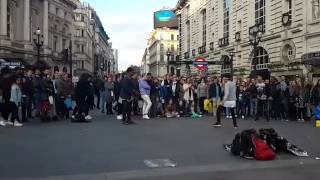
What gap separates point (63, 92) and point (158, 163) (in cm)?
1063

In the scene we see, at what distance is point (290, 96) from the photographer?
70.2ft

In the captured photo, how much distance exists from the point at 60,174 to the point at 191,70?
6425 centimetres

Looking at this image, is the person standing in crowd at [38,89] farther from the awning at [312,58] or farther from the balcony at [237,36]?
the balcony at [237,36]

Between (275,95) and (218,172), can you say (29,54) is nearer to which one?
(275,95)

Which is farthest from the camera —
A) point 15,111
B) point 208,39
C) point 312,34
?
point 208,39

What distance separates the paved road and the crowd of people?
4.60ft

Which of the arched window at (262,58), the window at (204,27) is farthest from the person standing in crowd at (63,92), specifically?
the window at (204,27)

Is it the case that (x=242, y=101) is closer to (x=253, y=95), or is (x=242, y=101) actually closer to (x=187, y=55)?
(x=253, y=95)

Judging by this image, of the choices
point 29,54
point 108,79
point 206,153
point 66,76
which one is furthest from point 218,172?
point 29,54

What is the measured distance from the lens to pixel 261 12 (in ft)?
141

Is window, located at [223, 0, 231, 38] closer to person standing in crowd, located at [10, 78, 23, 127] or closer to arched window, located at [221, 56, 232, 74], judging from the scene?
arched window, located at [221, 56, 232, 74]

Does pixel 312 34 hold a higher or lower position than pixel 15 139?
higher

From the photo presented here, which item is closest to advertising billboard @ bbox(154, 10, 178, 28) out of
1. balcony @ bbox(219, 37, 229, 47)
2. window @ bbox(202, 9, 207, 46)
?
window @ bbox(202, 9, 207, 46)

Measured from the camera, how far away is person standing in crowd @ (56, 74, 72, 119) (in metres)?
19.6
